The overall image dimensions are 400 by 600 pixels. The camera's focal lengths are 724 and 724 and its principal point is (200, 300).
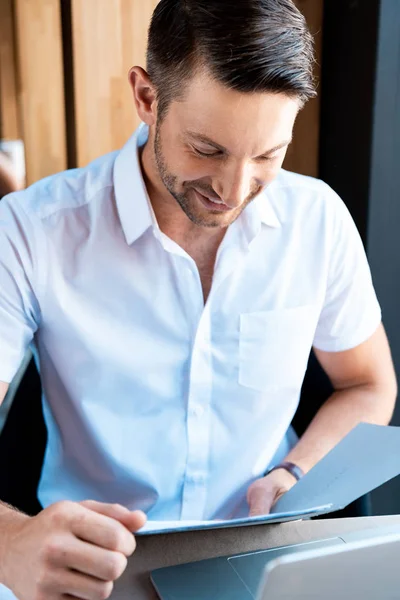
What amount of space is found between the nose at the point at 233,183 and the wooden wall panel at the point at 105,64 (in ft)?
3.19

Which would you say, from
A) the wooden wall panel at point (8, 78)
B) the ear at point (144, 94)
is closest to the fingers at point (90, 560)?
the ear at point (144, 94)

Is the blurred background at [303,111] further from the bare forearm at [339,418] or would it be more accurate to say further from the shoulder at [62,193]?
the shoulder at [62,193]

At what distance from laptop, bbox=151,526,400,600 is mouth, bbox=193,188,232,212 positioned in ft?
1.78

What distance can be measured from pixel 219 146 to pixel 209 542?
0.53 metres

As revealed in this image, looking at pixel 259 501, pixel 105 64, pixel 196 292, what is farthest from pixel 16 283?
pixel 105 64

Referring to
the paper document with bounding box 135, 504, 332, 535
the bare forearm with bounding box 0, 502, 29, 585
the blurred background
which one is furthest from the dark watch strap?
the blurred background

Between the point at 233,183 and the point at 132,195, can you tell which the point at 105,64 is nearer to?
the point at 132,195

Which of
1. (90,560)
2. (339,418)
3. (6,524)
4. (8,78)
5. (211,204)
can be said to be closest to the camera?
(90,560)

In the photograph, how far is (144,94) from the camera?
1.14 meters

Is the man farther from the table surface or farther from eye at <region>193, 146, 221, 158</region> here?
the table surface

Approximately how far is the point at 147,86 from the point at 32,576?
2.39ft

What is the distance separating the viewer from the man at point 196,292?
1.03 meters


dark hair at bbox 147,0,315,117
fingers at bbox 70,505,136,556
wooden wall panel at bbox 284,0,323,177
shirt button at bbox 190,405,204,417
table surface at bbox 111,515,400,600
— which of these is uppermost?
dark hair at bbox 147,0,315,117

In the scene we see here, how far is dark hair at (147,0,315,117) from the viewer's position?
0.99m
